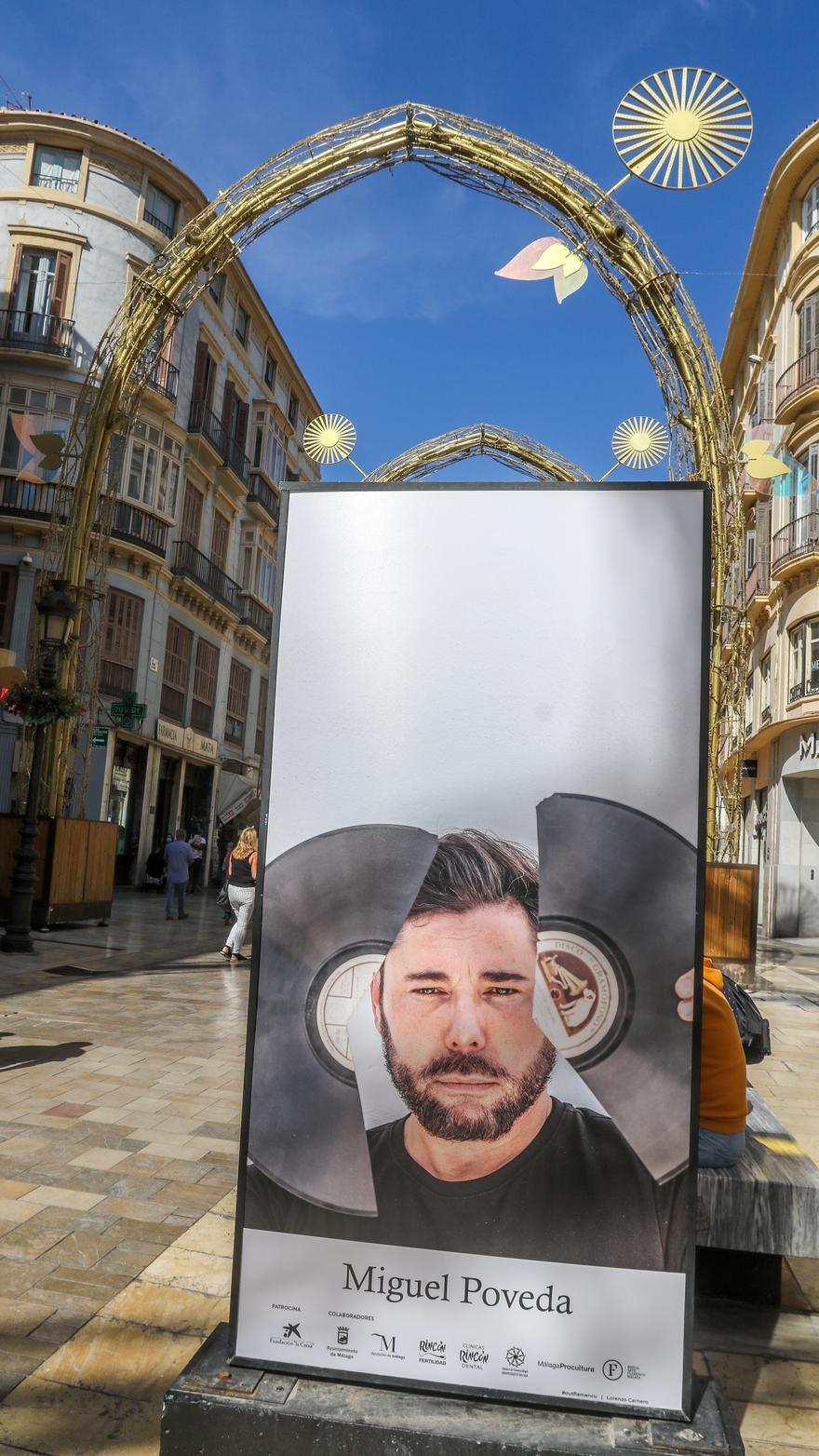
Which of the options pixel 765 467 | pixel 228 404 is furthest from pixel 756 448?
pixel 228 404

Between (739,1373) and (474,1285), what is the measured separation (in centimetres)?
135

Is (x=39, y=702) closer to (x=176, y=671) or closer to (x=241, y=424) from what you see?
(x=176, y=671)

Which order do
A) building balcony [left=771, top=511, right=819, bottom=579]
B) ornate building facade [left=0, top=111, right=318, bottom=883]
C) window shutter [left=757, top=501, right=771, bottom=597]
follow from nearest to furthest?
building balcony [left=771, top=511, right=819, bottom=579], ornate building facade [left=0, top=111, right=318, bottom=883], window shutter [left=757, top=501, right=771, bottom=597]

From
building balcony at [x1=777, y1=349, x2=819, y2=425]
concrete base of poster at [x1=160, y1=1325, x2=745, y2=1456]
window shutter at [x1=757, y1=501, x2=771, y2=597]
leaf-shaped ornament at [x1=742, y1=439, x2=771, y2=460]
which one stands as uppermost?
building balcony at [x1=777, y1=349, x2=819, y2=425]

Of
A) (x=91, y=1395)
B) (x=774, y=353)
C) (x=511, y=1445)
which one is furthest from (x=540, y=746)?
(x=774, y=353)

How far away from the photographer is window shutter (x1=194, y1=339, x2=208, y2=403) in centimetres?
2905

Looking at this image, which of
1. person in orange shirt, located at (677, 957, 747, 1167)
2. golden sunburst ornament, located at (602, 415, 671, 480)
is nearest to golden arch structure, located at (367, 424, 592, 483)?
golden sunburst ornament, located at (602, 415, 671, 480)

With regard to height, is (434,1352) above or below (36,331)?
below

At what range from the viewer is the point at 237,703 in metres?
34.2

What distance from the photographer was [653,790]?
7.07 ft

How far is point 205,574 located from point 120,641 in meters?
5.34

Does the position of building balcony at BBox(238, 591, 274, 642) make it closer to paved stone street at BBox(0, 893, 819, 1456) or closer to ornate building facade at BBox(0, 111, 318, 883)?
ornate building facade at BBox(0, 111, 318, 883)

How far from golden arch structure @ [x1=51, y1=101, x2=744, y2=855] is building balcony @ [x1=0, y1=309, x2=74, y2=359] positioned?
36.9 feet

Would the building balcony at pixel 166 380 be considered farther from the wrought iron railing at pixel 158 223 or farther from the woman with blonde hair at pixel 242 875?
the woman with blonde hair at pixel 242 875
